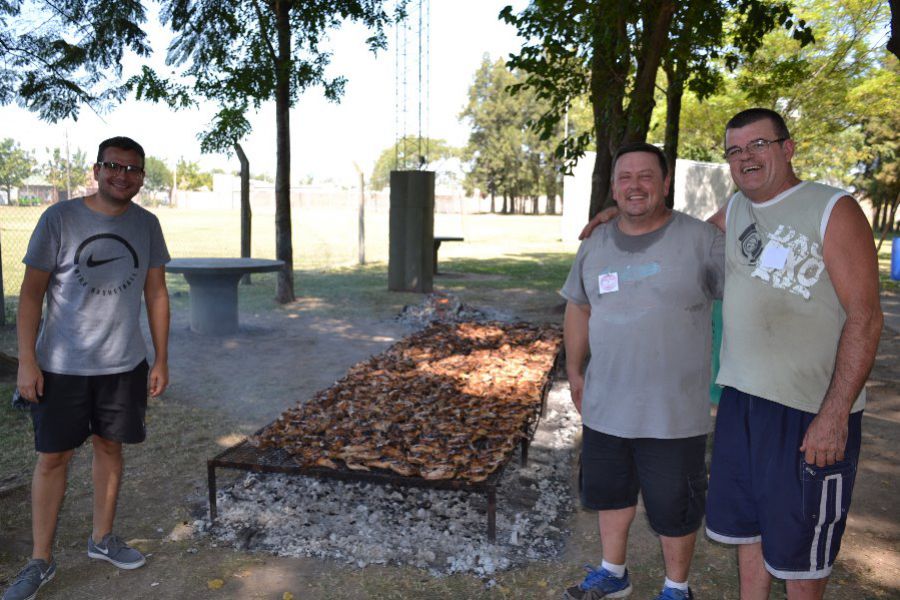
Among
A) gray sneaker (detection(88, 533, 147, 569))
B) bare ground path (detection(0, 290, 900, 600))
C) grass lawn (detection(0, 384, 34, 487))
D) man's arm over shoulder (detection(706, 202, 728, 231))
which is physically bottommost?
bare ground path (detection(0, 290, 900, 600))

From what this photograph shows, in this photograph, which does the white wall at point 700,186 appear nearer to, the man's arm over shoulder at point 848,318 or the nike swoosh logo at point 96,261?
the nike swoosh logo at point 96,261

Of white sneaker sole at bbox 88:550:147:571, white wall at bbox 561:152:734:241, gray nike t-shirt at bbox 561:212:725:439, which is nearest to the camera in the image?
gray nike t-shirt at bbox 561:212:725:439

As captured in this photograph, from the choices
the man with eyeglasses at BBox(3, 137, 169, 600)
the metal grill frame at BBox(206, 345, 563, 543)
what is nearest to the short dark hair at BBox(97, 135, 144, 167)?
the man with eyeglasses at BBox(3, 137, 169, 600)

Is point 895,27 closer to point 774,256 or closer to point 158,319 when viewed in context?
point 774,256

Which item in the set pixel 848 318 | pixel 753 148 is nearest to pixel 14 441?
pixel 753 148

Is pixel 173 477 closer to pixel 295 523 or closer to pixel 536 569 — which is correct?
pixel 295 523

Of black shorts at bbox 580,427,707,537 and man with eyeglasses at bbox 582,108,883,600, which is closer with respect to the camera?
man with eyeglasses at bbox 582,108,883,600

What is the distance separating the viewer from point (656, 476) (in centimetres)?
285

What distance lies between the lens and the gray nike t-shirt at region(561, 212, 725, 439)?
2775 mm

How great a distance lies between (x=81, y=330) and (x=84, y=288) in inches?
7.0

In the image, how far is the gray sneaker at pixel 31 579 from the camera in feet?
10.2

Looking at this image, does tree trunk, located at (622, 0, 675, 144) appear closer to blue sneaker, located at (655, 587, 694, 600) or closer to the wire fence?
blue sneaker, located at (655, 587, 694, 600)

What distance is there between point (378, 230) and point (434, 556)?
1171 inches

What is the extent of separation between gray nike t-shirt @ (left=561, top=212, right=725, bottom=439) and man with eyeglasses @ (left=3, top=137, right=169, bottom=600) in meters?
2.05
